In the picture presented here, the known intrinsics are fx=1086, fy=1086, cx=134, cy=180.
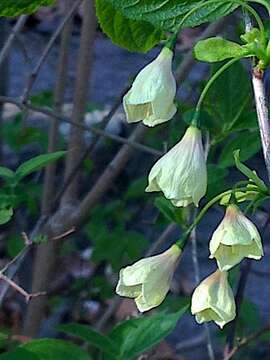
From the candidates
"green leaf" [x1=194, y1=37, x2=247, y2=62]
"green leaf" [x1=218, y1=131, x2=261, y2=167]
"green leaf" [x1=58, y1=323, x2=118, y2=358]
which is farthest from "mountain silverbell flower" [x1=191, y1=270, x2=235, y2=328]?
"green leaf" [x1=218, y1=131, x2=261, y2=167]

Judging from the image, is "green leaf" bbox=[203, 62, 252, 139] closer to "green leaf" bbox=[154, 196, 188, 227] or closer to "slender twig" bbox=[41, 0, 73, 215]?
"green leaf" bbox=[154, 196, 188, 227]

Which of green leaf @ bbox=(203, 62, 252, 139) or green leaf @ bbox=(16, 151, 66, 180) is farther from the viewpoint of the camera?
green leaf @ bbox=(203, 62, 252, 139)

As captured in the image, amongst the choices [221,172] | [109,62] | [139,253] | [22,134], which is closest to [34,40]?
[109,62]

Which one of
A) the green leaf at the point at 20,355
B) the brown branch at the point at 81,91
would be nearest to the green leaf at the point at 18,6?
the green leaf at the point at 20,355

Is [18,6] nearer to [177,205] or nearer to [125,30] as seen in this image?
[125,30]

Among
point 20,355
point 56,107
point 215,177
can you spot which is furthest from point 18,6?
point 56,107
